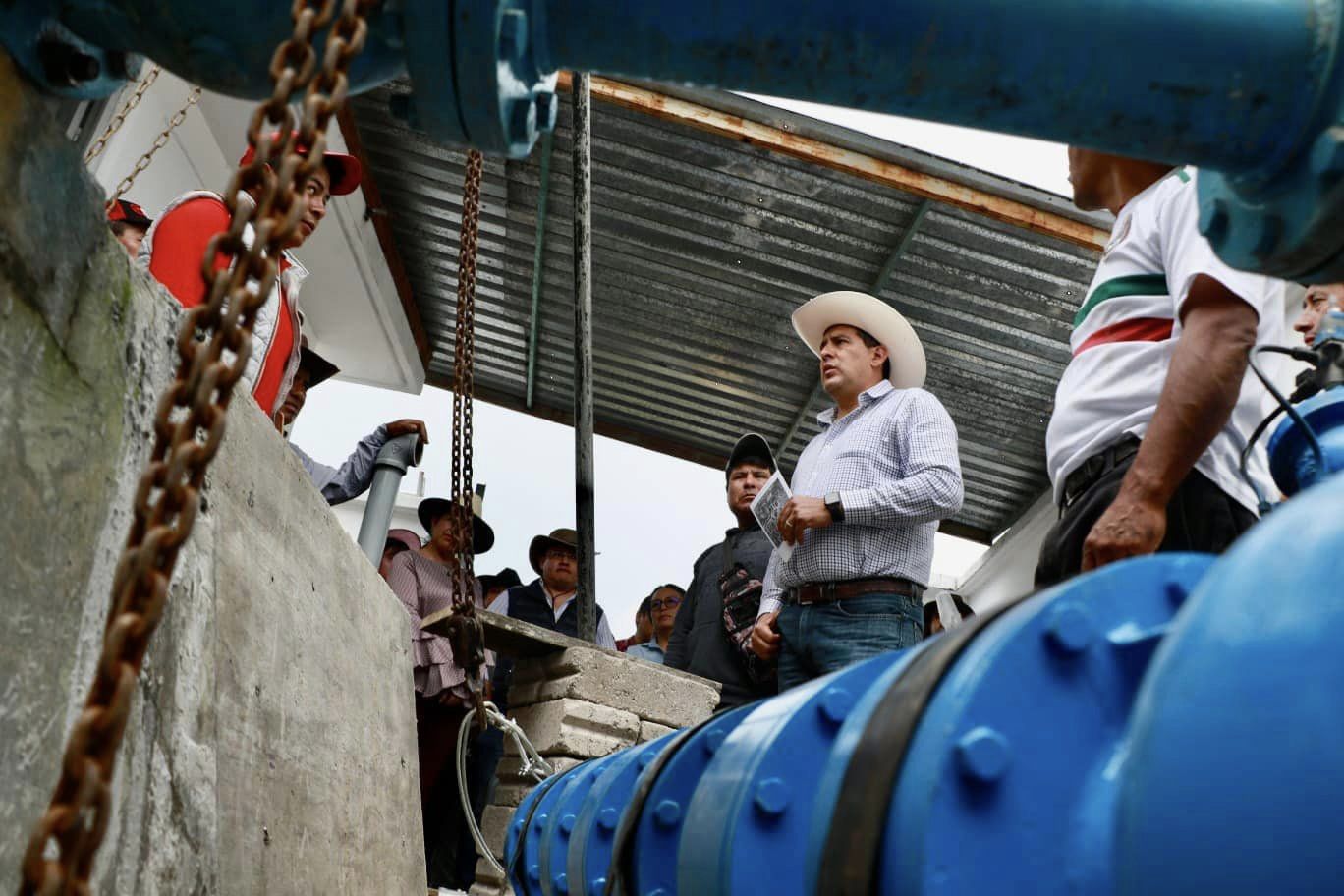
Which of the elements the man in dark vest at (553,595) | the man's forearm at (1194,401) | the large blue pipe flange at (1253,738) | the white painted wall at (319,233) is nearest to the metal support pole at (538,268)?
the white painted wall at (319,233)

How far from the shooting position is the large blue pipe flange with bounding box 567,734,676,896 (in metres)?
1.90

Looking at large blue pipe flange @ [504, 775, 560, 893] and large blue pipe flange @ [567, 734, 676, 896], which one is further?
large blue pipe flange @ [504, 775, 560, 893]

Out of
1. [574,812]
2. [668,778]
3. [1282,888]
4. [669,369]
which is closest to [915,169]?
[669,369]

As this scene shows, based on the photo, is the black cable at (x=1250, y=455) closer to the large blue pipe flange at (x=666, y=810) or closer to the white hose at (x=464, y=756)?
the large blue pipe flange at (x=666, y=810)

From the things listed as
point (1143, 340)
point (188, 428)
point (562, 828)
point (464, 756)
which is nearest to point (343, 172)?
point (464, 756)

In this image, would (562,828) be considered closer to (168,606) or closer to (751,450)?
(168,606)

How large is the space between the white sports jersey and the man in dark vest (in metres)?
3.28

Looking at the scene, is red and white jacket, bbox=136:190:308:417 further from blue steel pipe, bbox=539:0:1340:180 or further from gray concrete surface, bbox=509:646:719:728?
gray concrete surface, bbox=509:646:719:728

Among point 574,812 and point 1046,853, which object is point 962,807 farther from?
point 574,812

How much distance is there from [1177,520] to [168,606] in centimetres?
149

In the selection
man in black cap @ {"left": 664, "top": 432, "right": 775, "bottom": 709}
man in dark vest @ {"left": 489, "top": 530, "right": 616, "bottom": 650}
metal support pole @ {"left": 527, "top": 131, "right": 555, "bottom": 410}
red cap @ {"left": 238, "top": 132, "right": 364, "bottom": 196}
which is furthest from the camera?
metal support pole @ {"left": 527, "top": 131, "right": 555, "bottom": 410}

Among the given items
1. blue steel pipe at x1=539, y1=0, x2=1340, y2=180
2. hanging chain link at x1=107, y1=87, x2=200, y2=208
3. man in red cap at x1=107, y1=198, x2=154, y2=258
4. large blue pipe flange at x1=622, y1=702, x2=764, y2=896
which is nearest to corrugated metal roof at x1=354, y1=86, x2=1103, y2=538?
hanging chain link at x1=107, y1=87, x2=200, y2=208

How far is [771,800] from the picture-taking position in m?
1.10

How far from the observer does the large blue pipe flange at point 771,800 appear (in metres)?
1.09
